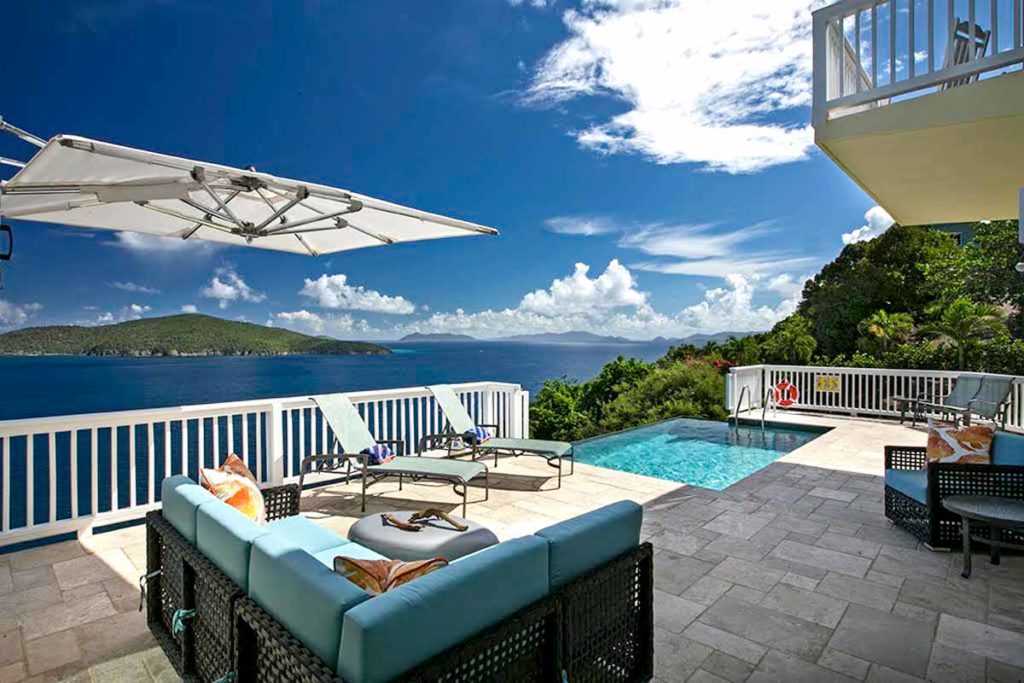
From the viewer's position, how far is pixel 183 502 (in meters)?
2.29

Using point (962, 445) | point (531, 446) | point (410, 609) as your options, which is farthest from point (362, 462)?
point (962, 445)

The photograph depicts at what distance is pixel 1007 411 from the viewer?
8141 millimetres

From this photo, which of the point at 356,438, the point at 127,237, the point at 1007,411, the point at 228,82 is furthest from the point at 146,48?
the point at 1007,411

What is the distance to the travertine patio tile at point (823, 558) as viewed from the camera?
11.8 ft

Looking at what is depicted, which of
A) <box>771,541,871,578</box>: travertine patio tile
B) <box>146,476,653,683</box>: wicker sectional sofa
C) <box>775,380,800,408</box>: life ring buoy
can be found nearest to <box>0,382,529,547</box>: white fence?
<box>146,476,653,683</box>: wicker sectional sofa

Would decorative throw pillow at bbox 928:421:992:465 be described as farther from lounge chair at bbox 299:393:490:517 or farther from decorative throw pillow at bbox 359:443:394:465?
decorative throw pillow at bbox 359:443:394:465

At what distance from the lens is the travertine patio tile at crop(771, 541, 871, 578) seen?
3.58 metres

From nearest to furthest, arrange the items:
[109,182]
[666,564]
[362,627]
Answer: [362,627], [109,182], [666,564]

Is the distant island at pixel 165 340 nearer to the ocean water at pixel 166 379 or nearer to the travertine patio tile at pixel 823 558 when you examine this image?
the ocean water at pixel 166 379

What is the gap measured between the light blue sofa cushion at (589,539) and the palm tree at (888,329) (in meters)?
16.5

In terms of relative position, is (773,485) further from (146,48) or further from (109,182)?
(146,48)

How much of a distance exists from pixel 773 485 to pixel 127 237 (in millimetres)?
33408

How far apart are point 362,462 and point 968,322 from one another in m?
13.0

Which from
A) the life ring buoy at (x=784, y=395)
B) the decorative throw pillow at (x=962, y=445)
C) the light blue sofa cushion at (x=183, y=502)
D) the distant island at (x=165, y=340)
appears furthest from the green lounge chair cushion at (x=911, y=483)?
the distant island at (x=165, y=340)
